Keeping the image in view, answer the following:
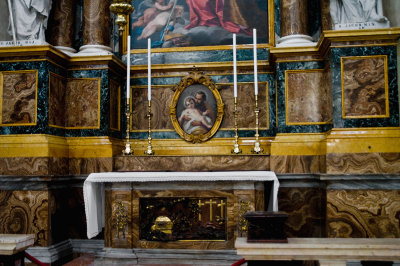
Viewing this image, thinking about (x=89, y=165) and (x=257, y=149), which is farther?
(x=89, y=165)

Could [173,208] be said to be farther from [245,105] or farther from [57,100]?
[57,100]

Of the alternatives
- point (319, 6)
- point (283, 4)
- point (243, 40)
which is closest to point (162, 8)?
point (243, 40)

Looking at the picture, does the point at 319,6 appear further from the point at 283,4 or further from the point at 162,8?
the point at 162,8

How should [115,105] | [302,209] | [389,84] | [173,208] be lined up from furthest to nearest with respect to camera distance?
[115,105], [302,209], [173,208], [389,84]

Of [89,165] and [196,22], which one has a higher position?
[196,22]

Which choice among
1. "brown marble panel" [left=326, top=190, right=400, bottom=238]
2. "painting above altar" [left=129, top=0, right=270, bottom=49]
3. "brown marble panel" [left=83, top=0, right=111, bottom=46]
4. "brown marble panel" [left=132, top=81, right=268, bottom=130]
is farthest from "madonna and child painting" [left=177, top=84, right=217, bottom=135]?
"brown marble panel" [left=326, top=190, right=400, bottom=238]

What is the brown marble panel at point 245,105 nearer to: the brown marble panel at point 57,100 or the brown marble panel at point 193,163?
the brown marble panel at point 193,163

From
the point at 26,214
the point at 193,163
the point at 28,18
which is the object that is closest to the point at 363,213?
the point at 193,163

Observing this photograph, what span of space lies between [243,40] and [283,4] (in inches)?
33.2

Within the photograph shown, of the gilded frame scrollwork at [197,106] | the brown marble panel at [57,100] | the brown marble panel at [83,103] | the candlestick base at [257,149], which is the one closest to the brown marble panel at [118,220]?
the brown marble panel at [83,103]

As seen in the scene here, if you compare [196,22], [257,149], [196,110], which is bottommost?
[257,149]

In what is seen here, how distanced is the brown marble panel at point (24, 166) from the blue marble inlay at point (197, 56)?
92.6 inches

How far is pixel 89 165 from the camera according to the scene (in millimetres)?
6492

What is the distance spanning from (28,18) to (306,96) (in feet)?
14.3
